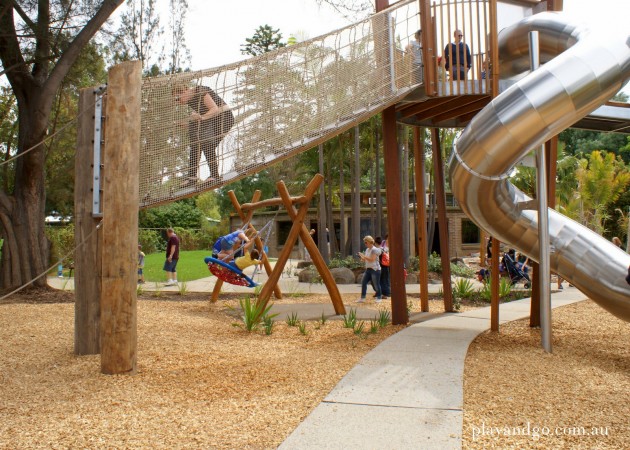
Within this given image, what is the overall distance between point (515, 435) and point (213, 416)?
→ 199 cm

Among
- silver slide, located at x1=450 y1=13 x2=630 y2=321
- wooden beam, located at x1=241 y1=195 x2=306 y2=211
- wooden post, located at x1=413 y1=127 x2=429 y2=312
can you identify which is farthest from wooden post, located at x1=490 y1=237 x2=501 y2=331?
wooden beam, located at x1=241 y1=195 x2=306 y2=211

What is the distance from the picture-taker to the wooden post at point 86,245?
6.05 m

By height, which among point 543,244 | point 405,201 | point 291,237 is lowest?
point 543,244

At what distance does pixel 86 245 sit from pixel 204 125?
2006 mm

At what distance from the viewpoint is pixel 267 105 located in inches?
282

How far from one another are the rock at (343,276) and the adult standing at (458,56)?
31.6 feet

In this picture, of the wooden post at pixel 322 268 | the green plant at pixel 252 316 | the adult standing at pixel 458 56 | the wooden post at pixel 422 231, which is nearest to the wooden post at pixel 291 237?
the wooden post at pixel 322 268

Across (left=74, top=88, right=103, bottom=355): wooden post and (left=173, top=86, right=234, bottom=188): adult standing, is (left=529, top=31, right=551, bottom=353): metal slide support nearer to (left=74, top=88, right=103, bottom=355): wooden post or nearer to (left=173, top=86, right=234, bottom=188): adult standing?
(left=173, top=86, right=234, bottom=188): adult standing

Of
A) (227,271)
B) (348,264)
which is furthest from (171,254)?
(227,271)

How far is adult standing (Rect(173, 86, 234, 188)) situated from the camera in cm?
687

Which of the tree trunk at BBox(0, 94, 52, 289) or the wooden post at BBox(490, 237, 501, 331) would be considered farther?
the tree trunk at BBox(0, 94, 52, 289)

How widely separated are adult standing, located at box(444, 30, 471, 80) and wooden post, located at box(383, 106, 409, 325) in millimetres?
962

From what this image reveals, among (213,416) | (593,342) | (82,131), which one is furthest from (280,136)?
(593,342)

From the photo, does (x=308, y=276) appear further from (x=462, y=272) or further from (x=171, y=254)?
(x=462, y=272)
